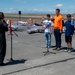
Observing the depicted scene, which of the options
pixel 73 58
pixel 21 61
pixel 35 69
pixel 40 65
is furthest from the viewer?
pixel 73 58

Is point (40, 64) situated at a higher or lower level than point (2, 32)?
lower

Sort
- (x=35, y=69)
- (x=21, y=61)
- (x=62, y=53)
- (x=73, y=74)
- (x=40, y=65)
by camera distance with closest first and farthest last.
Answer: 1. (x=73, y=74)
2. (x=35, y=69)
3. (x=40, y=65)
4. (x=21, y=61)
5. (x=62, y=53)

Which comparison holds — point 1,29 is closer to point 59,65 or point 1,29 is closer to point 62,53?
point 59,65

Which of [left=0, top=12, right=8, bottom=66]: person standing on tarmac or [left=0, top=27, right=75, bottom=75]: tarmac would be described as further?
[left=0, top=12, right=8, bottom=66]: person standing on tarmac

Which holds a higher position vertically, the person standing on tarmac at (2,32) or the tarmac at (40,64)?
the person standing on tarmac at (2,32)

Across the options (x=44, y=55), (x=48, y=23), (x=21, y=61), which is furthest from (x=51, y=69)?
(x=48, y=23)

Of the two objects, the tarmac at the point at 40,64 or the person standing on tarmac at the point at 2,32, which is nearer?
the tarmac at the point at 40,64

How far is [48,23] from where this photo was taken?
12469 mm

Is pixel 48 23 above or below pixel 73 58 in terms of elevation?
above

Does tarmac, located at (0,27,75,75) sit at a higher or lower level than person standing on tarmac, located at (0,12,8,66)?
lower

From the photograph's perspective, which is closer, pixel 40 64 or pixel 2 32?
pixel 2 32

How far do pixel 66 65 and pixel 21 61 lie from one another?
1.86 m

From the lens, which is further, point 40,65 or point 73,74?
point 40,65

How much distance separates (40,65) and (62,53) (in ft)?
9.36
